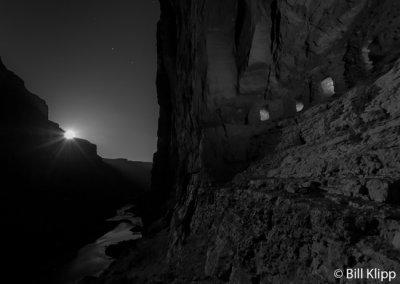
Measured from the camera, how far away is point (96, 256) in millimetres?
36938

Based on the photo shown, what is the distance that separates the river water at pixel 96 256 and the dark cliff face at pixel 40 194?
6.21 ft

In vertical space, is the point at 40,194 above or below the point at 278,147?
below

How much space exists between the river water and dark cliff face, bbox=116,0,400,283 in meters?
17.1

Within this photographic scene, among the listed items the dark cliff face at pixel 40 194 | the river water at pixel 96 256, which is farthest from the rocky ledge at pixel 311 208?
the dark cliff face at pixel 40 194

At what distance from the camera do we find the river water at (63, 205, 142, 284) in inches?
1211

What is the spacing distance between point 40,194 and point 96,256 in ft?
90.5

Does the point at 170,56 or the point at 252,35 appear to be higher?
the point at 170,56

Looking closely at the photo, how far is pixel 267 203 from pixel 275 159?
431 centimetres

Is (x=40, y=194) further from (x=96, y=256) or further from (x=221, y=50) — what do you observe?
(x=221, y=50)

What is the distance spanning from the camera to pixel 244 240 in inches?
376

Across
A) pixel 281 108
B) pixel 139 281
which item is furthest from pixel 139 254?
pixel 281 108

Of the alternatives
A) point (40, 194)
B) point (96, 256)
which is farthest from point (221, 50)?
point (40, 194)

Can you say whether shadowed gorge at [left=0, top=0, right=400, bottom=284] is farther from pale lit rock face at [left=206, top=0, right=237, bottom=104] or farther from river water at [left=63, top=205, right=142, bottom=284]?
river water at [left=63, top=205, right=142, bottom=284]

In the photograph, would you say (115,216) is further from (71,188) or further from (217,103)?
(217,103)
